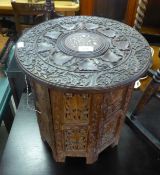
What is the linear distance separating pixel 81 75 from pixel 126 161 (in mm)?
601

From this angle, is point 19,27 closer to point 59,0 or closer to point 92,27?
point 59,0

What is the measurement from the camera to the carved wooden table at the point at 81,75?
0.79m

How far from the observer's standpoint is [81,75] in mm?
797

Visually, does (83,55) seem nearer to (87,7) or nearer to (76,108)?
(76,108)

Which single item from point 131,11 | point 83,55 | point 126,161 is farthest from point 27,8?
point 126,161

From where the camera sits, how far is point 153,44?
6.39 ft

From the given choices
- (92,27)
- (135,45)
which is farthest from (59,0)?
(135,45)

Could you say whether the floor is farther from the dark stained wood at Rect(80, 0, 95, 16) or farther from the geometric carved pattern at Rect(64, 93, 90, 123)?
the dark stained wood at Rect(80, 0, 95, 16)

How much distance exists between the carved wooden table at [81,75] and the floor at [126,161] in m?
0.07

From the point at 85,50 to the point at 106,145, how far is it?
51 cm

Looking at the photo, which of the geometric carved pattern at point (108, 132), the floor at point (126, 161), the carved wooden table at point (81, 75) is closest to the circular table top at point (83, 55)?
the carved wooden table at point (81, 75)

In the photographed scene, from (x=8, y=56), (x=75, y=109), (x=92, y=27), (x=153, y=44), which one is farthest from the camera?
(x=153, y=44)

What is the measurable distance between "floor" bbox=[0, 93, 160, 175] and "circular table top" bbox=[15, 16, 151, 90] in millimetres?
537

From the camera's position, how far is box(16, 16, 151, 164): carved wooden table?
0.79m
